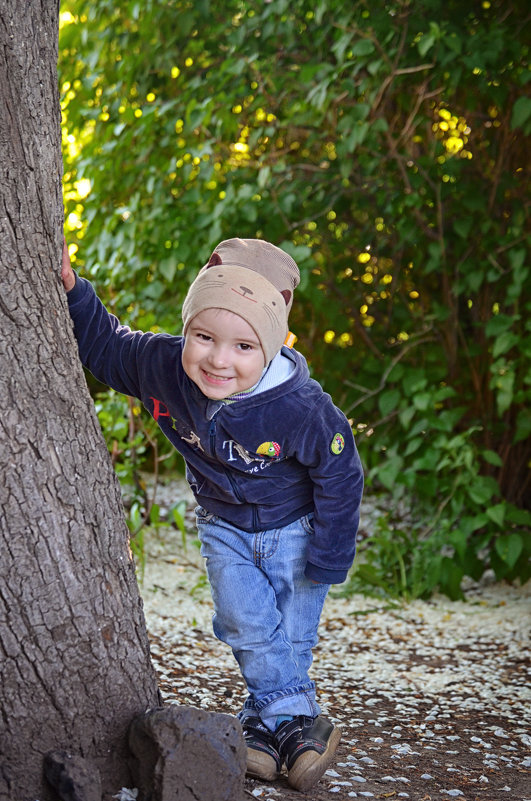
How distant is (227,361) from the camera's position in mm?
1668

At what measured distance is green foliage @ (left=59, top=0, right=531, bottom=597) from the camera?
333 cm

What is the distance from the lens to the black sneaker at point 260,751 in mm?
1735

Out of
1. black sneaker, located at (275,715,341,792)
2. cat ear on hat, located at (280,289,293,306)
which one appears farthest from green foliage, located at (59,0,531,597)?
black sneaker, located at (275,715,341,792)

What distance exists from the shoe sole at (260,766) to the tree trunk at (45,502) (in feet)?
0.98

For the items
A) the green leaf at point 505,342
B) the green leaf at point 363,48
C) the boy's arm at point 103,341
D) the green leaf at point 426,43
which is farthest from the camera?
the green leaf at point 505,342

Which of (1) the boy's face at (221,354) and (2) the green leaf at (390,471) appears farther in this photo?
(2) the green leaf at (390,471)

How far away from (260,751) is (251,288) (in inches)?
34.9

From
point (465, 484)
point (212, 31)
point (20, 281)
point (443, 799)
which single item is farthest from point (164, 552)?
point (20, 281)

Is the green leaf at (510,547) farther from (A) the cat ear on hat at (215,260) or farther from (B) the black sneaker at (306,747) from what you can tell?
(A) the cat ear on hat at (215,260)

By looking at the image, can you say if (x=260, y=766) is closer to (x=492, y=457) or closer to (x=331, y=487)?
(x=331, y=487)

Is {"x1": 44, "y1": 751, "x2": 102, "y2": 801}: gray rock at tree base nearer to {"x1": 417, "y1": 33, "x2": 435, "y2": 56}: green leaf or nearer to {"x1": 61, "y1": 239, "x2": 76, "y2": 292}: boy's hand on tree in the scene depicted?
{"x1": 61, "y1": 239, "x2": 76, "y2": 292}: boy's hand on tree

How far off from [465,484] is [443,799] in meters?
1.78

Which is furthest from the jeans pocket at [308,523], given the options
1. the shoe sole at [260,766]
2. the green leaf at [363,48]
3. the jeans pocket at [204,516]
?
the green leaf at [363,48]

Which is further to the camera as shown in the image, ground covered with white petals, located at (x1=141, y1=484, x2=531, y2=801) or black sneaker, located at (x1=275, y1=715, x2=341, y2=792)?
ground covered with white petals, located at (x1=141, y1=484, x2=531, y2=801)
